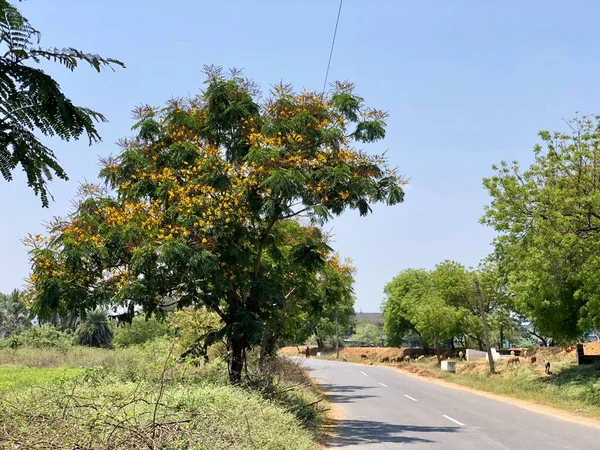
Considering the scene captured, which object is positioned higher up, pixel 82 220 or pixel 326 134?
pixel 326 134

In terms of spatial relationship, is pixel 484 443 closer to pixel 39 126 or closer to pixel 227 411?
pixel 227 411

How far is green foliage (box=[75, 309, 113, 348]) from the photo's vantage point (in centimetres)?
6253

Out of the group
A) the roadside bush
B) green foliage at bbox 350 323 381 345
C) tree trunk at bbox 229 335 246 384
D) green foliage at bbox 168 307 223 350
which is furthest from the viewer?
green foliage at bbox 350 323 381 345

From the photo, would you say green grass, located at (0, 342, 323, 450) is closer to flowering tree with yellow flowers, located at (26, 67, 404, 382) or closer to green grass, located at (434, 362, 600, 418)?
flowering tree with yellow flowers, located at (26, 67, 404, 382)

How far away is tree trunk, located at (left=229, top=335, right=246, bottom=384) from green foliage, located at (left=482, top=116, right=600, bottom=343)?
42.8 feet

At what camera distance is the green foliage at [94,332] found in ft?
205

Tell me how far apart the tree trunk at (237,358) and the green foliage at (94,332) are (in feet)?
160

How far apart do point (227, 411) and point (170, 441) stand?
316cm

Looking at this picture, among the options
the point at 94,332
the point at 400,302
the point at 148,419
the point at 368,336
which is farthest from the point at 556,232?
the point at 368,336

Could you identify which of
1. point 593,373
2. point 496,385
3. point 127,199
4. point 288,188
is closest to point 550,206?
point 593,373

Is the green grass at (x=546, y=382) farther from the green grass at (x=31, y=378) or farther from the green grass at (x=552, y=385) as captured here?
the green grass at (x=31, y=378)

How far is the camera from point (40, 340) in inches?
2121

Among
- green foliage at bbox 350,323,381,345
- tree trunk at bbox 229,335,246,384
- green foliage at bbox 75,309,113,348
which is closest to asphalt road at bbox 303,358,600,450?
tree trunk at bbox 229,335,246,384

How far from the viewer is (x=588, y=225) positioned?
2264 cm
